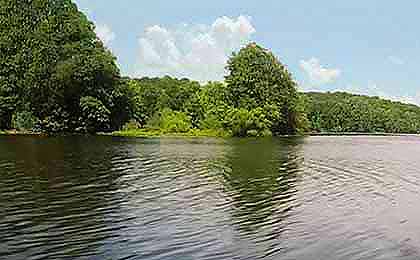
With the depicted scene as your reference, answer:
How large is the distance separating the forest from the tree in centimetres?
17

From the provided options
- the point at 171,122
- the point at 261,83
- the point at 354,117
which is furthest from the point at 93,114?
the point at 354,117

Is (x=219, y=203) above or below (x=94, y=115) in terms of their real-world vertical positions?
below

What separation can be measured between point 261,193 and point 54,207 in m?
8.17

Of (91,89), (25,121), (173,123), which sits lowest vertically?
(173,123)

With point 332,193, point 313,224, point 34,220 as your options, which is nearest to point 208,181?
point 332,193

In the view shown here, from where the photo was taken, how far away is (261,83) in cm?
9356

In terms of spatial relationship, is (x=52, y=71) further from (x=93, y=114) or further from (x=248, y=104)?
(x=248, y=104)

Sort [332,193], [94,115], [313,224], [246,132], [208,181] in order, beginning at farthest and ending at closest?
[246,132], [94,115], [208,181], [332,193], [313,224]

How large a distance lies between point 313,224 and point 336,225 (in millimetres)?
688

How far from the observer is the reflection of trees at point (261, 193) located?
1505cm

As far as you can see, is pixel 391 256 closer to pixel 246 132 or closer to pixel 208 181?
pixel 208 181

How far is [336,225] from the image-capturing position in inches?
619

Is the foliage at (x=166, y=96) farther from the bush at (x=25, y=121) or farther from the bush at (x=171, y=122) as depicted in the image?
the bush at (x=25, y=121)

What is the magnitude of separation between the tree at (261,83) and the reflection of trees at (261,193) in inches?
2270
